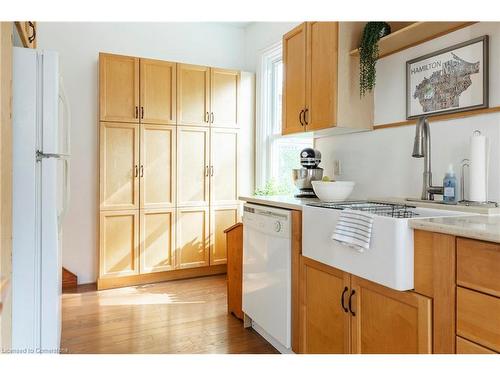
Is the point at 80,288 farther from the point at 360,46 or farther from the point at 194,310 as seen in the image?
the point at 360,46

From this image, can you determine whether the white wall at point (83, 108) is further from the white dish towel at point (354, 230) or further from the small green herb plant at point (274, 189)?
the white dish towel at point (354, 230)

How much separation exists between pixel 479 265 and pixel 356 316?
2.08ft

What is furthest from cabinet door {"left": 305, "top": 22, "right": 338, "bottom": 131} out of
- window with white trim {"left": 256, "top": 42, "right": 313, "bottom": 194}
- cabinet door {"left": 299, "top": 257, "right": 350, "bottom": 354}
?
window with white trim {"left": 256, "top": 42, "right": 313, "bottom": 194}

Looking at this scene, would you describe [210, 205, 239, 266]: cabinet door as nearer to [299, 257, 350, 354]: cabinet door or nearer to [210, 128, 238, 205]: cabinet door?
[210, 128, 238, 205]: cabinet door

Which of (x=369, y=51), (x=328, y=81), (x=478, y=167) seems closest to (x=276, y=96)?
(x=328, y=81)

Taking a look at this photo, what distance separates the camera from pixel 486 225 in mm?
1257

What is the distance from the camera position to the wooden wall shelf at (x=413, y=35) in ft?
6.16

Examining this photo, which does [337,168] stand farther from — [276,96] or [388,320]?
[276,96]

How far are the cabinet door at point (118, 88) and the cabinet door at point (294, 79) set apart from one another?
60.3 inches

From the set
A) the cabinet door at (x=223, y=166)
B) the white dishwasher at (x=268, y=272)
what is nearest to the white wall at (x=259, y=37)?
the cabinet door at (x=223, y=166)

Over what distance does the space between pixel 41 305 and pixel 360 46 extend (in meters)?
2.26

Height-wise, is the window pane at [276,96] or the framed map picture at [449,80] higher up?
the window pane at [276,96]

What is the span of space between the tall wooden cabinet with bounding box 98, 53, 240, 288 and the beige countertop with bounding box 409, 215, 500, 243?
2.74 m

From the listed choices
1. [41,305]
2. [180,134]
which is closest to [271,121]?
[180,134]
